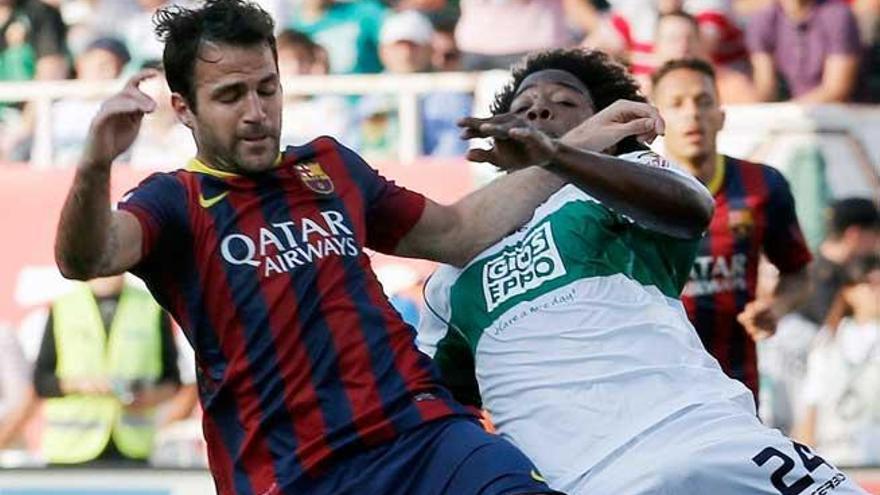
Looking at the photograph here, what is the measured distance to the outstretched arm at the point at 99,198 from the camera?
417 cm

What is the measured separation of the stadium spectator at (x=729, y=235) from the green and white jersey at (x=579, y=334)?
218 centimetres

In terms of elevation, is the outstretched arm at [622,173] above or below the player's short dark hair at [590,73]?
below

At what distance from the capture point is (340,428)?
4402 millimetres

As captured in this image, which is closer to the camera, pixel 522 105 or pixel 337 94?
pixel 522 105

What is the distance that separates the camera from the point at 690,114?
278 inches

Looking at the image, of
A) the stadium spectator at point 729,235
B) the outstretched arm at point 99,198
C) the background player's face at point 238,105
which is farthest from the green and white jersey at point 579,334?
the stadium spectator at point 729,235

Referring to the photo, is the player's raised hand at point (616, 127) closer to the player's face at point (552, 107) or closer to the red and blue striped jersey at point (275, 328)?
the player's face at point (552, 107)

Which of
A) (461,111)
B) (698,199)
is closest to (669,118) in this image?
(461,111)

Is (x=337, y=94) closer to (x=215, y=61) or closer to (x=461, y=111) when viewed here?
(x=461, y=111)

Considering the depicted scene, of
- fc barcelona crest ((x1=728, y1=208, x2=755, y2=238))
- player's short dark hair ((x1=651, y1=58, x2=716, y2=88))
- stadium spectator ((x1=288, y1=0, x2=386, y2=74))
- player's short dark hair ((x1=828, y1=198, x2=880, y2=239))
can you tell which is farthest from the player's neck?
stadium spectator ((x1=288, y1=0, x2=386, y2=74))

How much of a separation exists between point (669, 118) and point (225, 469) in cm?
308

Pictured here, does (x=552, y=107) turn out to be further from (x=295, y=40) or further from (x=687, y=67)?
(x=295, y=40)

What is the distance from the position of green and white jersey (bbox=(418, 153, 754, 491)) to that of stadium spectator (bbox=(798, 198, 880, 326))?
4023 millimetres

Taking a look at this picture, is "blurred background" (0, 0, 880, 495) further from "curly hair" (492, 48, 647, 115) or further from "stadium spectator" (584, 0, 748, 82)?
"curly hair" (492, 48, 647, 115)
